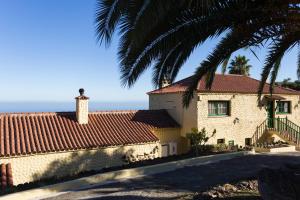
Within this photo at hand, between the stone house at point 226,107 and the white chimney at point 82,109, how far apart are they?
5206 millimetres

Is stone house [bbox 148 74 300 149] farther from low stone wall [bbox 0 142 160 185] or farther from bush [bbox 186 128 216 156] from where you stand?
low stone wall [bbox 0 142 160 185]

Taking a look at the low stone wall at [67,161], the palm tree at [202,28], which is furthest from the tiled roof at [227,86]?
the palm tree at [202,28]

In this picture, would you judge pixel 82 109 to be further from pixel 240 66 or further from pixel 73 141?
pixel 240 66

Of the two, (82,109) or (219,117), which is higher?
(82,109)

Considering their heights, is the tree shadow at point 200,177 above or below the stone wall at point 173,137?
below

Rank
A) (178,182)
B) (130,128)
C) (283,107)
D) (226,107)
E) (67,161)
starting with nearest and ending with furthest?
(178,182)
(67,161)
(130,128)
(226,107)
(283,107)

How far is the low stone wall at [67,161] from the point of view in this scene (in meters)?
16.5

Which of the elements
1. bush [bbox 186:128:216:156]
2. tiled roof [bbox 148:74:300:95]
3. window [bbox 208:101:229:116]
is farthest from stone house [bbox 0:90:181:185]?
tiled roof [bbox 148:74:300:95]

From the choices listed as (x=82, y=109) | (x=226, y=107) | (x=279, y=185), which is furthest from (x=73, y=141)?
(x=279, y=185)

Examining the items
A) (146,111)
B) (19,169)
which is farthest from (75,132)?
(146,111)

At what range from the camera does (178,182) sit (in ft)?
40.1

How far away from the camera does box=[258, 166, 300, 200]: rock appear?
6984 millimetres

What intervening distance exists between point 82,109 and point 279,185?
14751 millimetres

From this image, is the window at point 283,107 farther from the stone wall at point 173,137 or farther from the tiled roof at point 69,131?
the tiled roof at point 69,131
